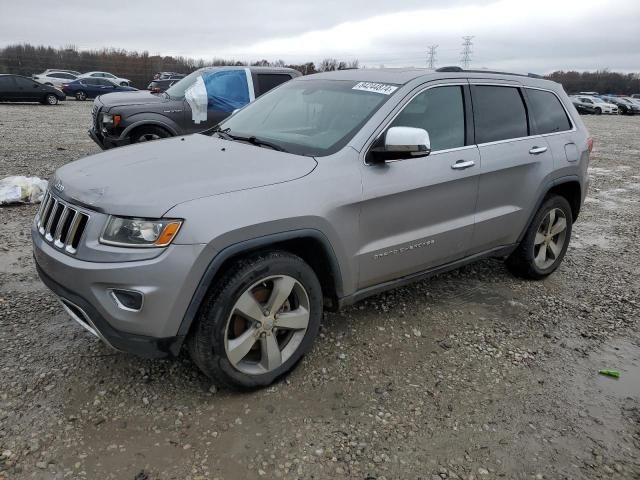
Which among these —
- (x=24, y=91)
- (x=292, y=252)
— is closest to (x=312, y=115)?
(x=292, y=252)

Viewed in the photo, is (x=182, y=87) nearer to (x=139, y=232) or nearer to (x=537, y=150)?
(x=537, y=150)

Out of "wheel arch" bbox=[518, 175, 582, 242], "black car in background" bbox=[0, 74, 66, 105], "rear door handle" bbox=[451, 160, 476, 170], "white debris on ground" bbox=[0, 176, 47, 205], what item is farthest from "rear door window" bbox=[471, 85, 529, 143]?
"black car in background" bbox=[0, 74, 66, 105]

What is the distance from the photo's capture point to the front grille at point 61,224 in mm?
2598

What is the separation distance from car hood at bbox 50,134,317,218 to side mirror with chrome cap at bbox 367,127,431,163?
43cm

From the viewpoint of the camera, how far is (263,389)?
Result: 2.99 meters

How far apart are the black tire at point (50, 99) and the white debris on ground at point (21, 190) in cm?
2073

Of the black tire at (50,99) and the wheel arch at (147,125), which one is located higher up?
the wheel arch at (147,125)

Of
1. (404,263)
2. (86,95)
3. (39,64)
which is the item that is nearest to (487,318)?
(404,263)

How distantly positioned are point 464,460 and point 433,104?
7.54ft

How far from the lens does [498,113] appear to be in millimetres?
4059

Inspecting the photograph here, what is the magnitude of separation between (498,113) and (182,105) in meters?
5.38

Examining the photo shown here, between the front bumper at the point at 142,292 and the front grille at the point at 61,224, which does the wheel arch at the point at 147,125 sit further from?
the front bumper at the point at 142,292

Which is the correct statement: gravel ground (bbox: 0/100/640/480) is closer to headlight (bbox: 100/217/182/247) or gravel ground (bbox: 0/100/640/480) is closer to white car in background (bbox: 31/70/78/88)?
headlight (bbox: 100/217/182/247)

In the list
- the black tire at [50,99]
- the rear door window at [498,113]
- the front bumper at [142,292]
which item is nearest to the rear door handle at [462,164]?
the rear door window at [498,113]
